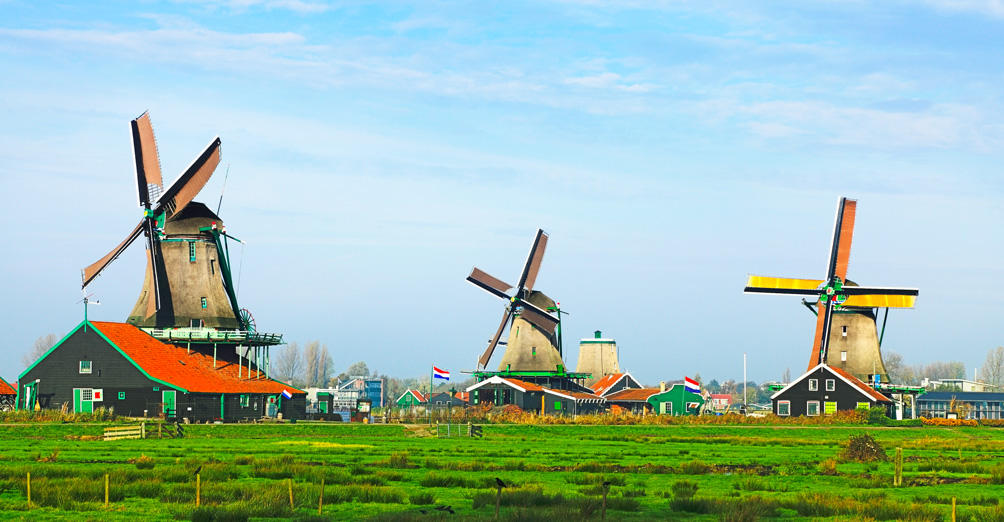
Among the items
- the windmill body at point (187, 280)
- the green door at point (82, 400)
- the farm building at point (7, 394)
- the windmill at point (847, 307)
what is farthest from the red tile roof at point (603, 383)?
the farm building at point (7, 394)

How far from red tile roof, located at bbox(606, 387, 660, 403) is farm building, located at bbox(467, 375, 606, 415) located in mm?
6996

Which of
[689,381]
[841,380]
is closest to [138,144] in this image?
[689,381]

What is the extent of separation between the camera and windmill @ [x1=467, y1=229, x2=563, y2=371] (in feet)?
→ 372

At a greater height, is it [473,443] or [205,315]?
[205,315]

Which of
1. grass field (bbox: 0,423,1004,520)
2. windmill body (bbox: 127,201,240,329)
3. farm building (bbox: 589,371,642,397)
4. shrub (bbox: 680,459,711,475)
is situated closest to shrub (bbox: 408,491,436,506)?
grass field (bbox: 0,423,1004,520)

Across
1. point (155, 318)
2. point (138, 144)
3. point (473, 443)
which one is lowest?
point (473, 443)

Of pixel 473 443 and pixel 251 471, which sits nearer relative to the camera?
pixel 251 471

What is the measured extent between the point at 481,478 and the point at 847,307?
242 ft

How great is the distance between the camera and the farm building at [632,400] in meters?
112

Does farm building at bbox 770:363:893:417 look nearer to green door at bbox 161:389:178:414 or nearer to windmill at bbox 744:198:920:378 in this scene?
windmill at bbox 744:198:920:378

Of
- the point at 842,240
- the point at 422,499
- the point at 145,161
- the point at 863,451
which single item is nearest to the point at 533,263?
the point at 842,240

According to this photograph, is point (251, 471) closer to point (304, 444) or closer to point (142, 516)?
point (142, 516)

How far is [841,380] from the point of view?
97.2m

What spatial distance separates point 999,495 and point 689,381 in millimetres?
71978
